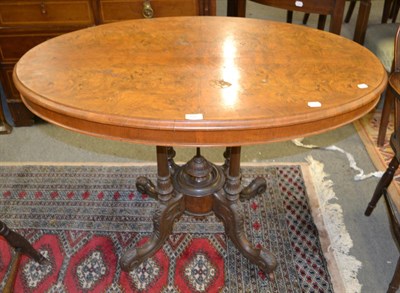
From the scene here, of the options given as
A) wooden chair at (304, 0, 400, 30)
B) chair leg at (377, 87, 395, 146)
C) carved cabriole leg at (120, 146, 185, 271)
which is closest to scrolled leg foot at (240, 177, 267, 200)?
carved cabriole leg at (120, 146, 185, 271)

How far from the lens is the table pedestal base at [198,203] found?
5.24 ft

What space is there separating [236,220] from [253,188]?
0.40 meters

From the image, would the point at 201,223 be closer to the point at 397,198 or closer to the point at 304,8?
the point at 397,198

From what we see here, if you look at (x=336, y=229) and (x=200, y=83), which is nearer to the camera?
(x=200, y=83)

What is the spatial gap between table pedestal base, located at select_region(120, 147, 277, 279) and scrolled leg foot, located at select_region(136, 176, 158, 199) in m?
0.29

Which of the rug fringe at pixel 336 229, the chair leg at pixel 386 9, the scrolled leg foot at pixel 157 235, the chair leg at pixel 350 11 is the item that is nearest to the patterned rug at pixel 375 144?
the rug fringe at pixel 336 229

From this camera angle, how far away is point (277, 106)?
3.46ft

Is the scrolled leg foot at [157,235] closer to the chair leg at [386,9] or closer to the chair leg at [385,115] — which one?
the chair leg at [385,115]

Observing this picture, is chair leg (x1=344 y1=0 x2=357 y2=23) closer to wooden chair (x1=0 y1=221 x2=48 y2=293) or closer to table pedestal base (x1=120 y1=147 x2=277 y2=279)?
table pedestal base (x1=120 y1=147 x2=277 y2=279)

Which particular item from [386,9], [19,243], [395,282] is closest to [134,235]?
[19,243]

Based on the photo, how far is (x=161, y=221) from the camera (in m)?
1.62

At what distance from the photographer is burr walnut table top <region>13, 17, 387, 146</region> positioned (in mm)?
1019

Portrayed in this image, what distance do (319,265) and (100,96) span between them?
1.24 meters

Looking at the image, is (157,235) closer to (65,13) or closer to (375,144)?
(65,13)
